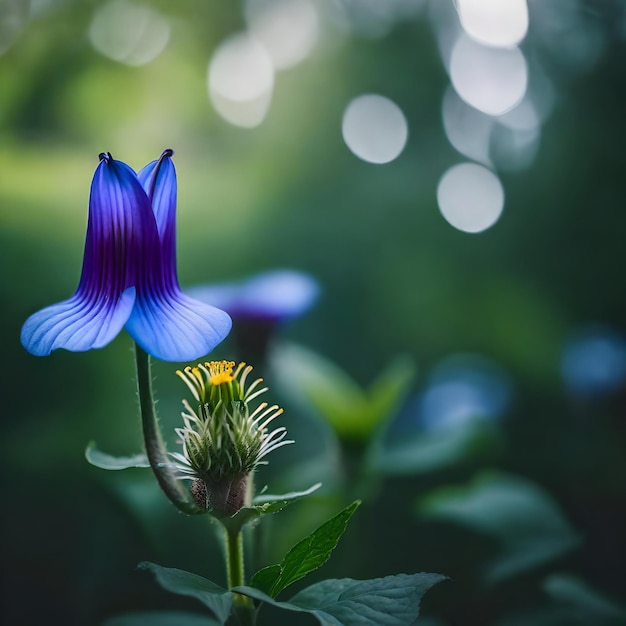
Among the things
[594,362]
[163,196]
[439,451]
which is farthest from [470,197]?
[163,196]

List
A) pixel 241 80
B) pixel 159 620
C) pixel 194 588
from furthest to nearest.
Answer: pixel 241 80 < pixel 159 620 < pixel 194 588

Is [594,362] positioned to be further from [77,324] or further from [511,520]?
[77,324]

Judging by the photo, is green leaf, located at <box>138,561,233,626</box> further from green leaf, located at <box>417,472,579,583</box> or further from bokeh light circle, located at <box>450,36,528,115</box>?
bokeh light circle, located at <box>450,36,528,115</box>

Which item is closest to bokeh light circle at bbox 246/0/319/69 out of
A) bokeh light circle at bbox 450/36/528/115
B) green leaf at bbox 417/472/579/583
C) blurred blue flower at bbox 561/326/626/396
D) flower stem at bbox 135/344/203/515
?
bokeh light circle at bbox 450/36/528/115

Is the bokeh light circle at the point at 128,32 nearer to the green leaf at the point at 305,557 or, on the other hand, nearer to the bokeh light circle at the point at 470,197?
the bokeh light circle at the point at 470,197

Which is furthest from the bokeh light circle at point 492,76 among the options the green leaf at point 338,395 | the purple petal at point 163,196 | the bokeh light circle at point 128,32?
the purple petal at point 163,196

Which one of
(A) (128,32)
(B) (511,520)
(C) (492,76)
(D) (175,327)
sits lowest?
(B) (511,520)
